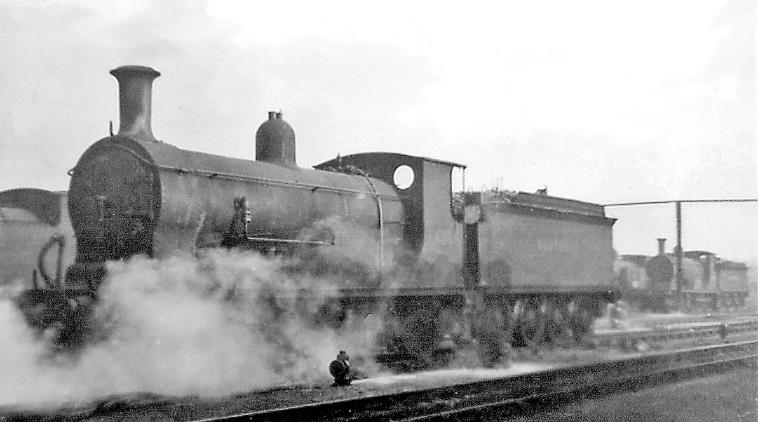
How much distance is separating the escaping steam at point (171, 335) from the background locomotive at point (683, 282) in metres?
22.5

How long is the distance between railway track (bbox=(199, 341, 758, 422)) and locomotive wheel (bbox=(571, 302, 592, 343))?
3.99m

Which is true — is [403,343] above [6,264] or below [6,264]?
below


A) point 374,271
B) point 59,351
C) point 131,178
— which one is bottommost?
point 59,351

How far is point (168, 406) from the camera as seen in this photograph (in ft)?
28.2

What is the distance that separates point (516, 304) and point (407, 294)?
3424 mm

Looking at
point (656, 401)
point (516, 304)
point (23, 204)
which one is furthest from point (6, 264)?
point (656, 401)

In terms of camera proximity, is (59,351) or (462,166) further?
(462,166)

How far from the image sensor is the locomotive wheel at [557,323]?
16.1m

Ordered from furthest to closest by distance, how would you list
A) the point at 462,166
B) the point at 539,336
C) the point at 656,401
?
1. the point at 539,336
2. the point at 462,166
3. the point at 656,401

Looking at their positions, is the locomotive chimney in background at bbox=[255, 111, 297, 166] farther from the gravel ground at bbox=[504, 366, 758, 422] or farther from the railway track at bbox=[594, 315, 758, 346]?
the railway track at bbox=[594, 315, 758, 346]

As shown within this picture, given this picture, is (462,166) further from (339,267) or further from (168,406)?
(168,406)

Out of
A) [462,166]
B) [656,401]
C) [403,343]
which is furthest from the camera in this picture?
[462,166]

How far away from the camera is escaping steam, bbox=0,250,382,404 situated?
29.1 ft

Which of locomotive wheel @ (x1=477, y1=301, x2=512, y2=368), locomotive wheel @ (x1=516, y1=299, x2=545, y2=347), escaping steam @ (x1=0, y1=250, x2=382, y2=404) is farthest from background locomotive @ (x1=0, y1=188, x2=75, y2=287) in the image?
locomotive wheel @ (x1=516, y1=299, x2=545, y2=347)
